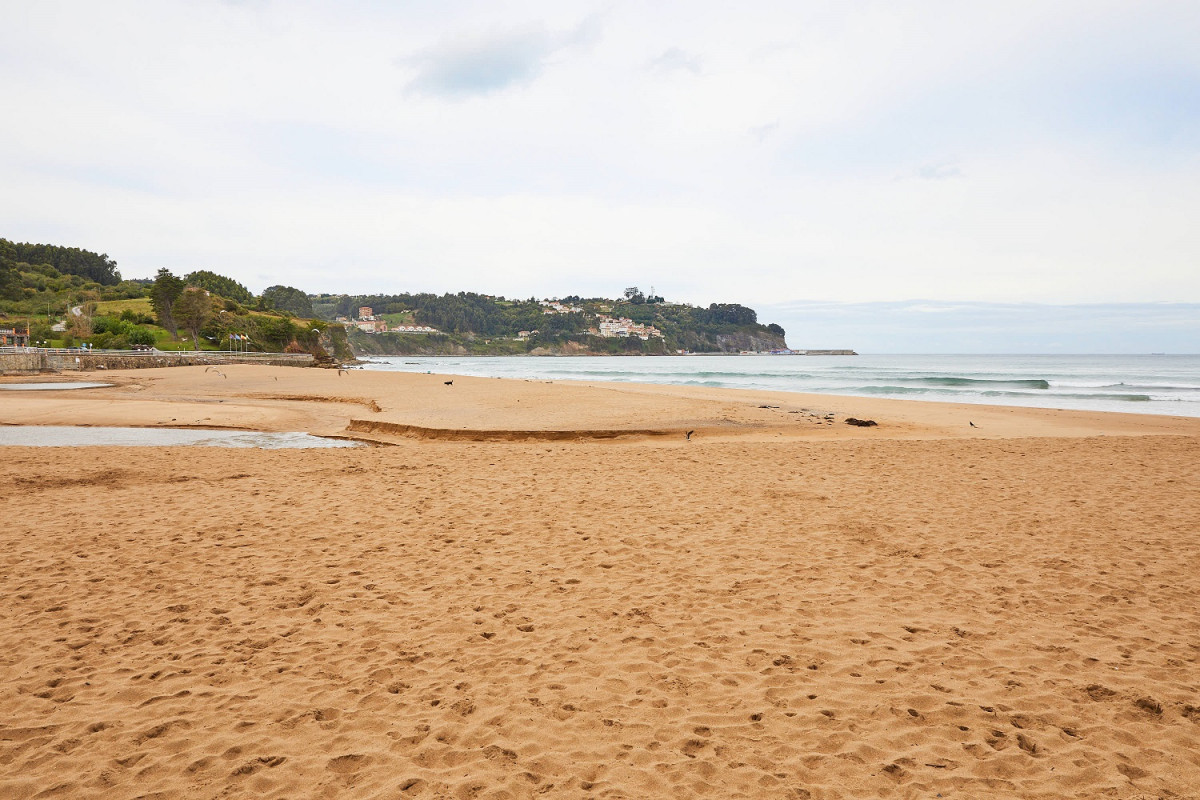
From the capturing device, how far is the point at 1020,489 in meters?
9.51

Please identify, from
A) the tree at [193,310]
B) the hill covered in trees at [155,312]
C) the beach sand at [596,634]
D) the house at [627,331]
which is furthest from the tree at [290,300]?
the beach sand at [596,634]

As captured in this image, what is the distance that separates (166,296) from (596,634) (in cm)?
8514

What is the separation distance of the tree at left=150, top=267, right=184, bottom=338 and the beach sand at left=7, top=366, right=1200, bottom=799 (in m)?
72.7

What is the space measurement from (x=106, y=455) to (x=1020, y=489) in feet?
53.8

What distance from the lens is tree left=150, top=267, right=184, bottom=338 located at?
69.4 m

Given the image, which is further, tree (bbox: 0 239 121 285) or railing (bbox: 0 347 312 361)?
tree (bbox: 0 239 121 285)

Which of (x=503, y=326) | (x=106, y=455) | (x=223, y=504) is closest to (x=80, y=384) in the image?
(x=106, y=455)

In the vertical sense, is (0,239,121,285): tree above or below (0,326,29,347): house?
above

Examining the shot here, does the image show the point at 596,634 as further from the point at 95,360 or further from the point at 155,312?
the point at 155,312

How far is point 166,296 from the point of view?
71.3m

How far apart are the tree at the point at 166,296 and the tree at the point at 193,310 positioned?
647mm

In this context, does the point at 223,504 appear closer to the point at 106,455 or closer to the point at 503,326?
the point at 106,455

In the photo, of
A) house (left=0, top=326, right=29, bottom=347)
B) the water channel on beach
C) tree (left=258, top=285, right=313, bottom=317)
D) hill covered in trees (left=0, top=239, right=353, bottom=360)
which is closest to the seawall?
hill covered in trees (left=0, top=239, right=353, bottom=360)

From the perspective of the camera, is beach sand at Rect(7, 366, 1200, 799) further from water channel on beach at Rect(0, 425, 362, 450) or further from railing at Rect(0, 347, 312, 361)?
railing at Rect(0, 347, 312, 361)
